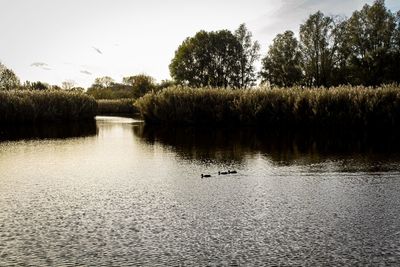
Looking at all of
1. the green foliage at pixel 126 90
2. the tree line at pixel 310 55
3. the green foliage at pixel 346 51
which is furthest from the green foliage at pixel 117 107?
the green foliage at pixel 346 51

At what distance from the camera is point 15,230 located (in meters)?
3.32

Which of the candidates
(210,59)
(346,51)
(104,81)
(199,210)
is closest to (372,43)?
(346,51)

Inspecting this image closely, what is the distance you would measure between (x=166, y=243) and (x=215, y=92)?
1426cm

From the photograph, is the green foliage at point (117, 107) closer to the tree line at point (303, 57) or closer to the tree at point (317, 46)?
the tree line at point (303, 57)

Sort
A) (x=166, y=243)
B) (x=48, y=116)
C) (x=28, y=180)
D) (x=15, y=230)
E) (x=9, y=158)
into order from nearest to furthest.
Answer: (x=166, y=243) < (x=15, y=230) < (x=28, y=180) < (x=9, y=158) < (x=48, y=116)

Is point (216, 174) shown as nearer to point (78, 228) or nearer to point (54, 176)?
point (54, 176)

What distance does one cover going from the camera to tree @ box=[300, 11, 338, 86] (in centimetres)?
4878

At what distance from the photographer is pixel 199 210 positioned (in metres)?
3.95

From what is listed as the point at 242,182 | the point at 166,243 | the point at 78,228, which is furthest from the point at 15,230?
the point at 242,182

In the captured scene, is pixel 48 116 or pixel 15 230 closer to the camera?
pixel 15 230

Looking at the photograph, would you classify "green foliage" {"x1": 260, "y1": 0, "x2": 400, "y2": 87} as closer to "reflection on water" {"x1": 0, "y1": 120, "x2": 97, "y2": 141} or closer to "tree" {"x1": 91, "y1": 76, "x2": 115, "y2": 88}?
"reflection on water" {"x1": 0, "y1": 120, "x2": 97, "y2": 141}

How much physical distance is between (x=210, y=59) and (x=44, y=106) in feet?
132

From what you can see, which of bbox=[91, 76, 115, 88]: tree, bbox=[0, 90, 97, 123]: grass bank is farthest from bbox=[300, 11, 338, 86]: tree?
bbox=[91, 76, 115, 88]: tree

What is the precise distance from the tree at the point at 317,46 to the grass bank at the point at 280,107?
34309 mm
